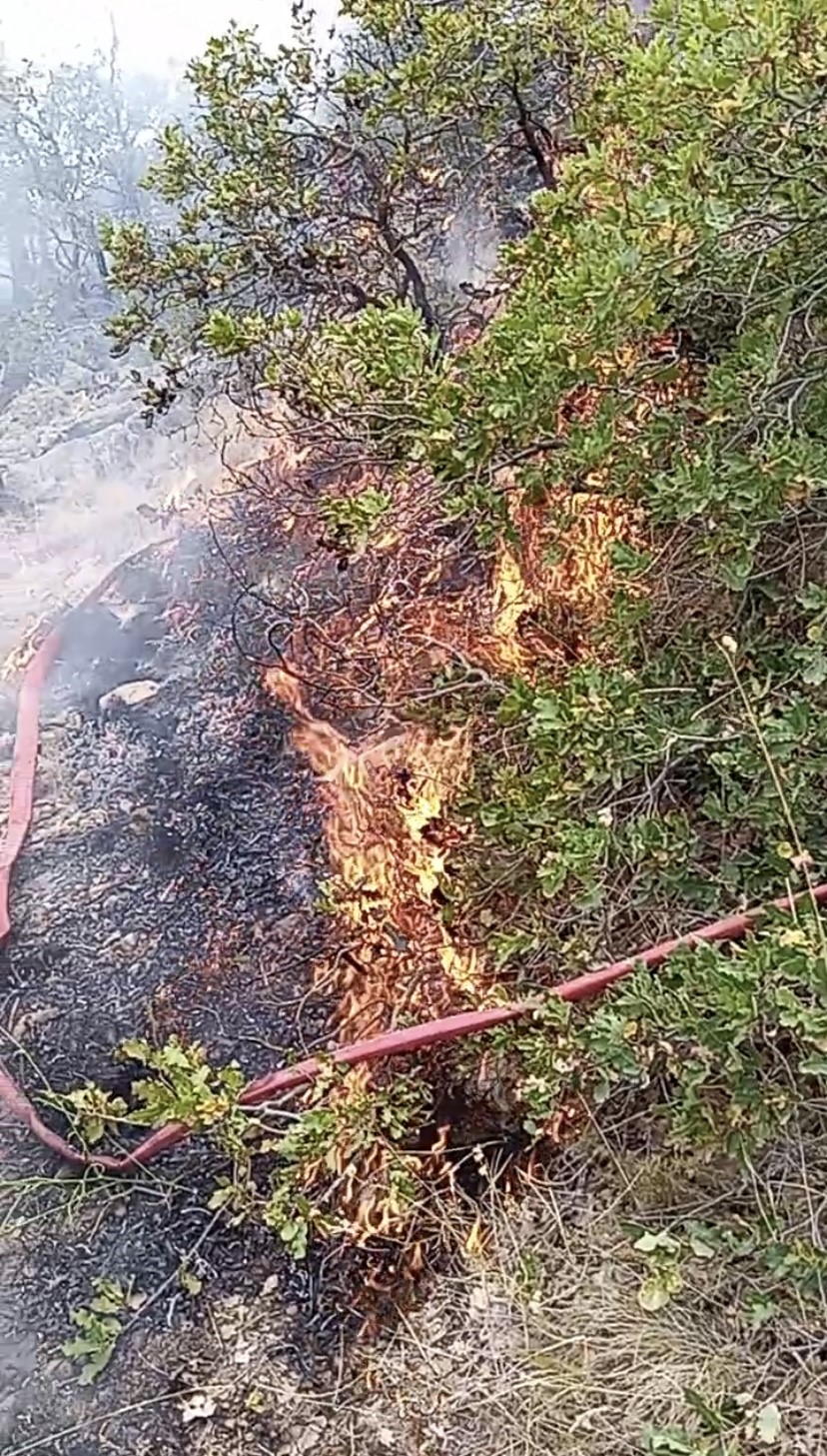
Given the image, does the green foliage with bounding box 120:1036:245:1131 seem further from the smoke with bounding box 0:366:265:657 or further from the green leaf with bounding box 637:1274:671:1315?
the smoke with bounding box 0:366:265:657

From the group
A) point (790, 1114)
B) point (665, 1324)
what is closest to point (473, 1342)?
point (665, 1324)

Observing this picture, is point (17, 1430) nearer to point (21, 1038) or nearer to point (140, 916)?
point (21, 1038)

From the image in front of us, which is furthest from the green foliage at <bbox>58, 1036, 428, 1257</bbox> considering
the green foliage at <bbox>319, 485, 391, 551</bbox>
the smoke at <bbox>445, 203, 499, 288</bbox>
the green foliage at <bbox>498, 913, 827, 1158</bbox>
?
the smoke at <bbox>445, 203, 499, 288</bbox>

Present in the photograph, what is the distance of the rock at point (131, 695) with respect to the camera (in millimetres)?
4160

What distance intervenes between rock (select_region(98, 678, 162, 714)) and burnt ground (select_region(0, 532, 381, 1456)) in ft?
0.11

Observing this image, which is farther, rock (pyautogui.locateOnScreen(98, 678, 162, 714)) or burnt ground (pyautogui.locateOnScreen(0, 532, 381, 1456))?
rock (pyautogui.locateOnScreen(98, 678, 162, 714))

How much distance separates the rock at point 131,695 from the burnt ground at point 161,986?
3 centimetres

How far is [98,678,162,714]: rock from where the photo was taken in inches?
164

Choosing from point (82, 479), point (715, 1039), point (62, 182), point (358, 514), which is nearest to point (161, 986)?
point (358, 514)

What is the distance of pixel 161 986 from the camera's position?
3.05 metres

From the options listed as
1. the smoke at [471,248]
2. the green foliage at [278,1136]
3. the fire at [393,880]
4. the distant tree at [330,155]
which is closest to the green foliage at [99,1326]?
the green foliage at [278,1136]

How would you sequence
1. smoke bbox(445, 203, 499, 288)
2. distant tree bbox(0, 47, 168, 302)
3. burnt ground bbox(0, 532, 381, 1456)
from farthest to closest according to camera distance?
distant tree bbox(0, 47, 168, 302)
smoke bbox(445, 203, 499, 288)
burnt ground bbox(0, 532, 381, 1456)

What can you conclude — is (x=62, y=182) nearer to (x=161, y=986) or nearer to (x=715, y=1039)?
(x=161, y=986)

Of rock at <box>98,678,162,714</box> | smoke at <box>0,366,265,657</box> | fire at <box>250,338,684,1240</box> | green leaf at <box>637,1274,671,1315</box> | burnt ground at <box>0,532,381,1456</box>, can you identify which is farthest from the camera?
smoke at <box>0,366,265,657</box>
